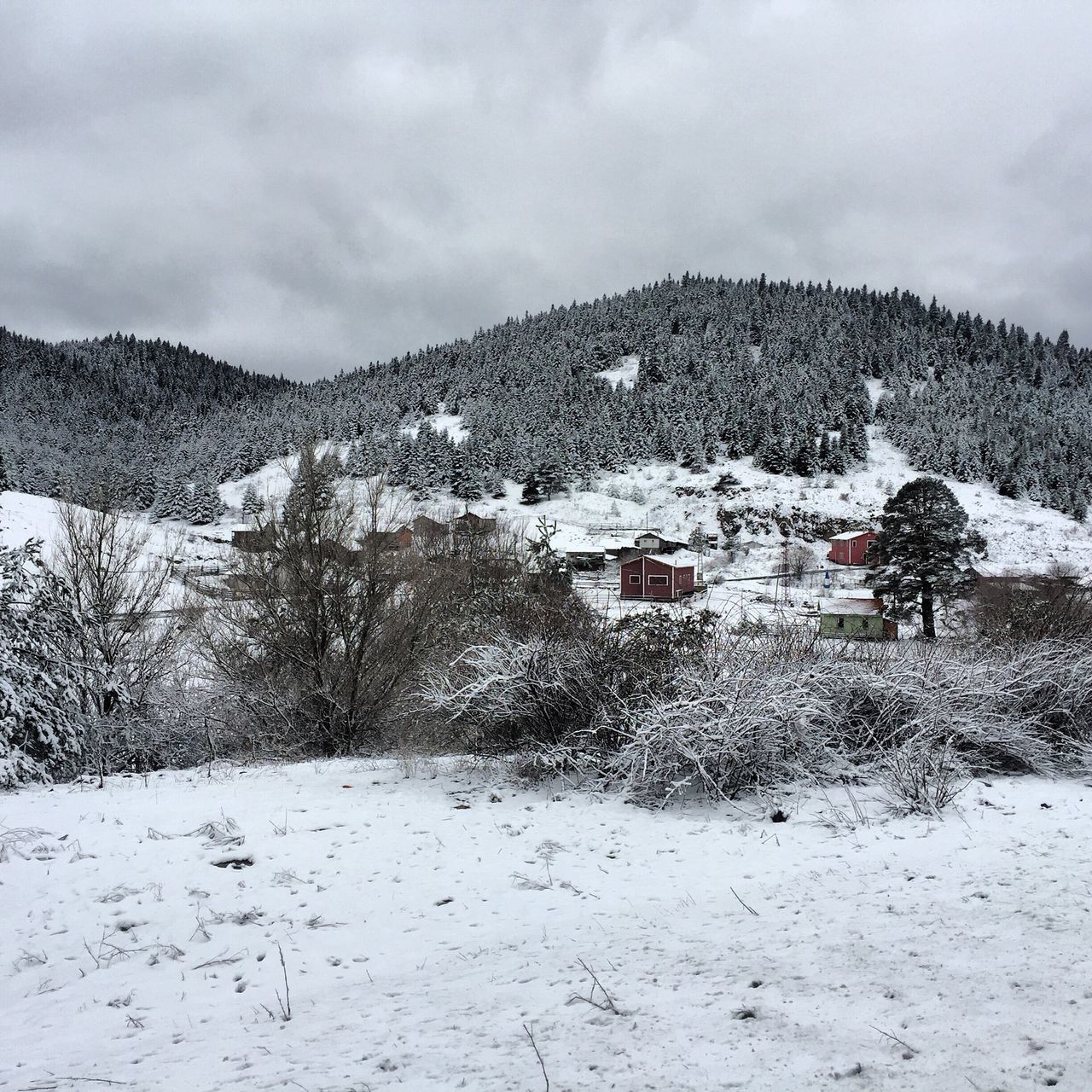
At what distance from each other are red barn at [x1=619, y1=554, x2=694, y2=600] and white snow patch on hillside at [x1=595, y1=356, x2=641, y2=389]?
315ft

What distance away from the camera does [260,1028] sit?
3316mm

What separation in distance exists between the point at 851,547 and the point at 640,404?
60878 mm

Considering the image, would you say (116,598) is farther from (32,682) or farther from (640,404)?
(640,404)

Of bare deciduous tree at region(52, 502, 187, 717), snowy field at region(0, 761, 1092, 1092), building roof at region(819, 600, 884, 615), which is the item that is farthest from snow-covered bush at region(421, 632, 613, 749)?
building roof at region(819, 600, 884, 615)

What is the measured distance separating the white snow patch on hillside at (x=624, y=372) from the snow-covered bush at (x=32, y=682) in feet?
453

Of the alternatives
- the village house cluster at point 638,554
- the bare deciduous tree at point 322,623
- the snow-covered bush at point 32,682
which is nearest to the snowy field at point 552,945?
the snow-covered bush at point 32,682

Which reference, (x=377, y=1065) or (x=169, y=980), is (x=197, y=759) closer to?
(x=169, y=980)

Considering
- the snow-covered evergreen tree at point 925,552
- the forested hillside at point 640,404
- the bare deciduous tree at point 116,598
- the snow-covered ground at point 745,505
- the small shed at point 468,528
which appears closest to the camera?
the bare deciduous tree at point 116,598

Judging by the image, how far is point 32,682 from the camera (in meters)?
9.92

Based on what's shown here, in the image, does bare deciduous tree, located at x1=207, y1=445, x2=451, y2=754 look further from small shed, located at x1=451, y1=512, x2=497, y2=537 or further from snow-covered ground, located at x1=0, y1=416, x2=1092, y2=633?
snow-covered ground, located at x1=0, y1=416, x2=1092, y2=633

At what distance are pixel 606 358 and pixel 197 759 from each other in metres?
162

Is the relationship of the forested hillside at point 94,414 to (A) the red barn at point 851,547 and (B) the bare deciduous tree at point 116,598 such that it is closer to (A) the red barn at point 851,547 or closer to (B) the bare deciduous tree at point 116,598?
(B) the bare deciduous tree at point 116,598

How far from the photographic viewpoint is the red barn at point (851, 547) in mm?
63875

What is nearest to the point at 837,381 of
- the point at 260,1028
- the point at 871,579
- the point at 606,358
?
the point at 606,358
